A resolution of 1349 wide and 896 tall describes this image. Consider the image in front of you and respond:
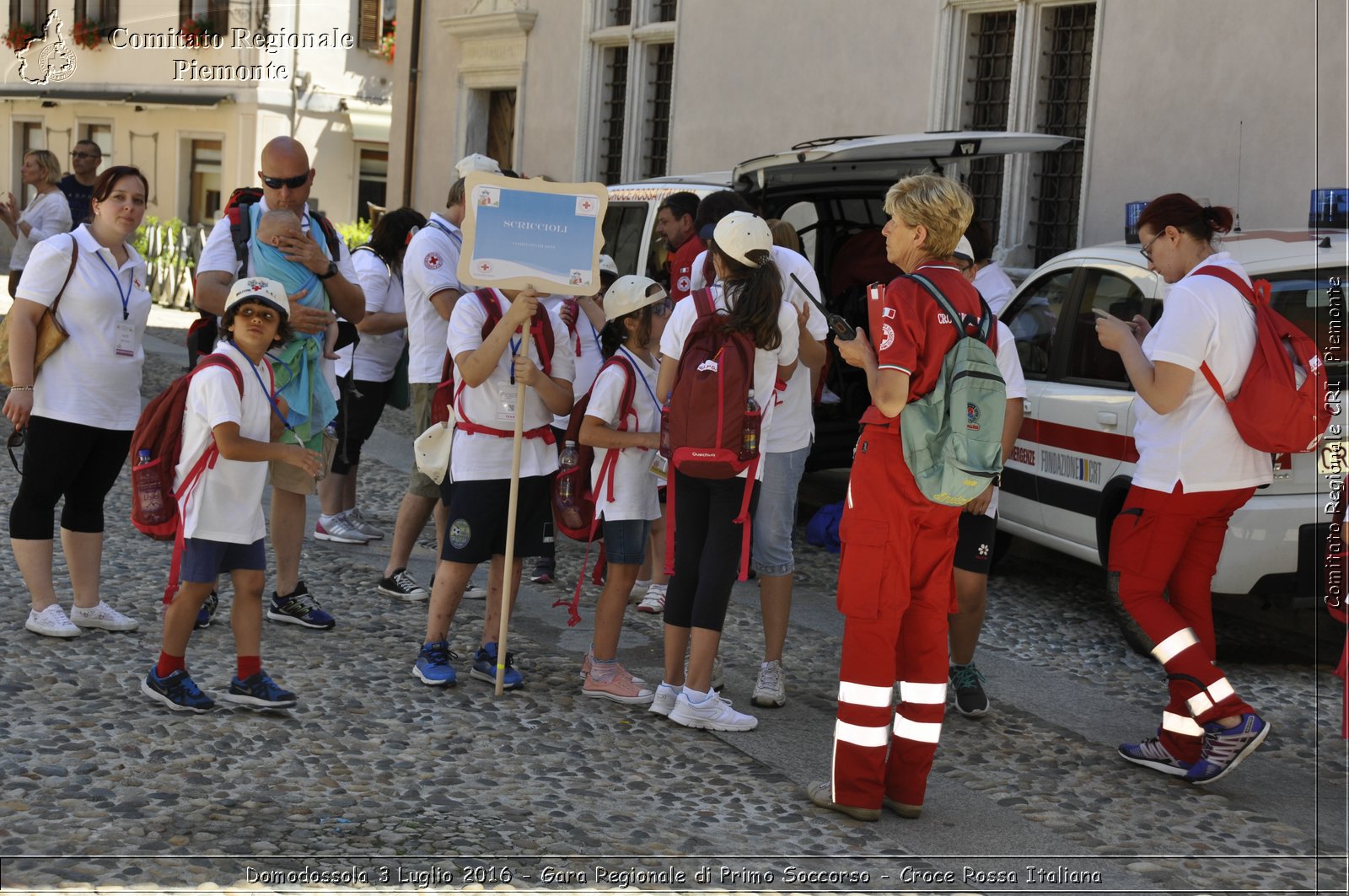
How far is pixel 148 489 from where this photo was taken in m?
4.98

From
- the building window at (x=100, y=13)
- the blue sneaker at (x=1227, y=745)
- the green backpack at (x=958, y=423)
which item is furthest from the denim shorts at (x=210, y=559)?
the building window at (x=100, y=13)

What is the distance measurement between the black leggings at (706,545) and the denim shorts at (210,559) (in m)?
1.50

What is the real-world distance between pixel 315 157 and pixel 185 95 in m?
2.87

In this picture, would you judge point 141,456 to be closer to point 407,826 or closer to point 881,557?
point 407,826

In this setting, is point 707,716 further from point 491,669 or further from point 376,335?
point 376,335

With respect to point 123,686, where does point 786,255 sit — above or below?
above

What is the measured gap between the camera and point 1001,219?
11031 mm

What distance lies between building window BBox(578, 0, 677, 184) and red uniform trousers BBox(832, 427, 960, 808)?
36.6ft

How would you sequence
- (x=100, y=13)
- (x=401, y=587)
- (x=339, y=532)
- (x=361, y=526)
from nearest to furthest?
1. (x=401, y=587)
2. (x=339, y=532)
3. (x=361, y=526)
4. (x=100, y=13)

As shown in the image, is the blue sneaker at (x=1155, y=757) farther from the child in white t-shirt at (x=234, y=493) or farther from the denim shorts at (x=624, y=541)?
the child in white t-shirt at (x=234, y=493)

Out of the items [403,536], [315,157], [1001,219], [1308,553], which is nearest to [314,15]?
[315,157]

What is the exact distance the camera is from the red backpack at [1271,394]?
4828mm

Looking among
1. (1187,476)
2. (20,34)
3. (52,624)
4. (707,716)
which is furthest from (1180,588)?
(20,34)

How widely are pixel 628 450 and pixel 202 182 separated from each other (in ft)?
92.4
